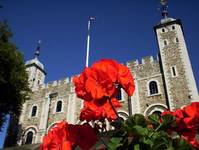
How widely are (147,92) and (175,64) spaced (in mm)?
3630

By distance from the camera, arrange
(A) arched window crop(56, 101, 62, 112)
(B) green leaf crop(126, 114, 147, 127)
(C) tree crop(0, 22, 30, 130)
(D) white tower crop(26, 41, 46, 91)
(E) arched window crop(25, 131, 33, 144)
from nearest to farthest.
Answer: (B) green leaf crop(126, 114, 147, 127) → (C) tree crop(0, 22, 30, 130) → (E) arched window crop(25, 131, 33, 144) → (A) arched window crop(56, 101, 62, 112) → (D) white tower crop(26, 41, 46, 91)

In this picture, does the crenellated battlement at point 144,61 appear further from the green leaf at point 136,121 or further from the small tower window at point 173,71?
the green leaf at point 136,121

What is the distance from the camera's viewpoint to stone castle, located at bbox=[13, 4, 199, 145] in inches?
793

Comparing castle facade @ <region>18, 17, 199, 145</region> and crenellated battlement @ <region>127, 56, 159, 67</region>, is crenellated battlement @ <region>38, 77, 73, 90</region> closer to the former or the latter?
castle facade @ <region>18, 17, 199, 145</region>

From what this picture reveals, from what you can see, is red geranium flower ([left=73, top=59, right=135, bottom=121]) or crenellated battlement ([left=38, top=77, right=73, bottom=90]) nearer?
red geranium flower ([left=73, top=59, right=135, bottom=121])

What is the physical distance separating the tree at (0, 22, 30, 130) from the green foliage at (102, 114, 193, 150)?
17.5 meters

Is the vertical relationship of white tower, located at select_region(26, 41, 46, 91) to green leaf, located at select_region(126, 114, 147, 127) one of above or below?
above

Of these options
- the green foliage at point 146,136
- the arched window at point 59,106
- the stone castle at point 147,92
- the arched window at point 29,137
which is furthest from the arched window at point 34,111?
the green foliage at point 146,136

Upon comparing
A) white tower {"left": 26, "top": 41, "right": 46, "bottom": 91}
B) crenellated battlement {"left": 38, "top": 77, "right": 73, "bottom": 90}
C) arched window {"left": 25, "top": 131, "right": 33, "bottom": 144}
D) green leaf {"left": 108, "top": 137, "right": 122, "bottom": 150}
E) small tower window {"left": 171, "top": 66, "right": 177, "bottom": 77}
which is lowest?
green leaf {"left": 108, "top": 137, "right": 122, "bottom": 150}

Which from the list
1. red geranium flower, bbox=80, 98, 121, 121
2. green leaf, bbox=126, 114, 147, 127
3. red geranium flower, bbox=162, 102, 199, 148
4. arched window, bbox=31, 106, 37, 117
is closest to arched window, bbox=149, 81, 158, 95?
arched window, bbox=31, 106, 37, 117

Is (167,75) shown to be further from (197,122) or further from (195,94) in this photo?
(197,122)

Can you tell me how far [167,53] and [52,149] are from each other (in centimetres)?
2244

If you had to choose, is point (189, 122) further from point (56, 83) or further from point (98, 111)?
point (56, 83)

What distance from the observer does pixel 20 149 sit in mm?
3154
